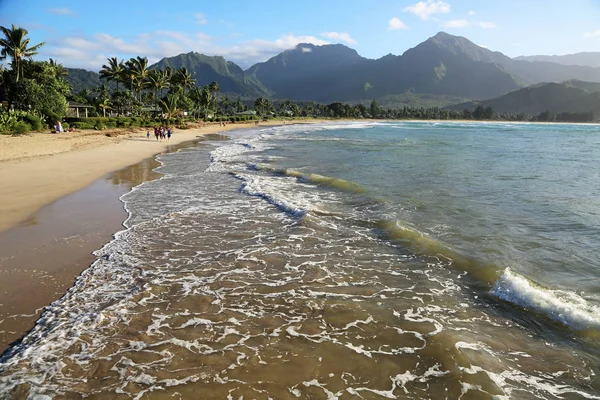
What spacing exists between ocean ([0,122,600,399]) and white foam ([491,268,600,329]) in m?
0.03

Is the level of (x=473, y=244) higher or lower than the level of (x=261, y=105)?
lower

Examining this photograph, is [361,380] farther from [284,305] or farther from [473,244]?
[473,244]

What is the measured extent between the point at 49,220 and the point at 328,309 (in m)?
8.43

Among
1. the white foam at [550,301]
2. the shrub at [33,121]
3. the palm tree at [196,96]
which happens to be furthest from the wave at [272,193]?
the palm tree at [196,96]

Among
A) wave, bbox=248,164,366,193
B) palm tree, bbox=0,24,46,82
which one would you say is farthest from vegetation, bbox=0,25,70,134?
wave, bbox=248,164,366,193

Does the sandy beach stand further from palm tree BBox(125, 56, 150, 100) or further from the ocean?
palm tree BBox(125, 56, 150, 100)

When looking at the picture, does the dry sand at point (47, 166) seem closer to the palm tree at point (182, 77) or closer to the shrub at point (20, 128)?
the shrub at point (20, 128)

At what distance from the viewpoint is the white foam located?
18.0 feet

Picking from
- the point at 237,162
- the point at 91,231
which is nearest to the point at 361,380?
the point at 91,231

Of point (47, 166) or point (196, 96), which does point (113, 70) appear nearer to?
point (196, 96)

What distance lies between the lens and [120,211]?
11.6m

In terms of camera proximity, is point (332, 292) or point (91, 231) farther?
point (91, 231)

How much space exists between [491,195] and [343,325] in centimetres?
1116

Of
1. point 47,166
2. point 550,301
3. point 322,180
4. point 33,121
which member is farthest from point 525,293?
point 33,121
